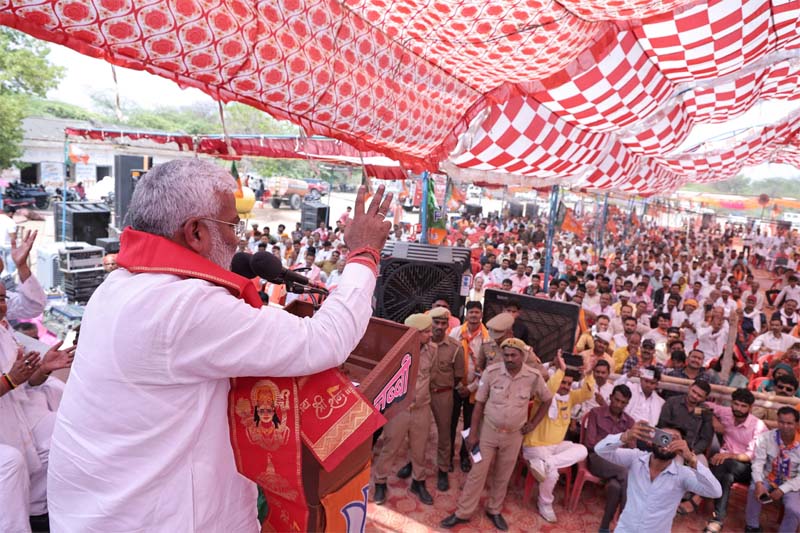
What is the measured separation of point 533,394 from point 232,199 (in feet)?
10.7

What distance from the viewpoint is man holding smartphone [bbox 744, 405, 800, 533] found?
380cm

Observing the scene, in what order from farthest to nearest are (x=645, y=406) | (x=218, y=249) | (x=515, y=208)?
1. (x=515, y=208)
2. (x=645, y=406)
3. (x=218, y=249)

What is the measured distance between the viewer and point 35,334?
15.0ft

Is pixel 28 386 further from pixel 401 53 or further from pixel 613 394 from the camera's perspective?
pixel 613 394

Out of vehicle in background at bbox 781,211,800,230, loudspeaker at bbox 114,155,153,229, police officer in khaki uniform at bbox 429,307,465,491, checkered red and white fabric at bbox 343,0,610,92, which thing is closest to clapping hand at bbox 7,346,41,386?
checkered red and white fabric at bbox 343,0,610,92

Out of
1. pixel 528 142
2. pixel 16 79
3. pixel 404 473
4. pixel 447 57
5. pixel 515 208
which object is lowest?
pixel 404 473

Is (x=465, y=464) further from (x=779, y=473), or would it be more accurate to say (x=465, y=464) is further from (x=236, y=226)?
(x=236, y=226)

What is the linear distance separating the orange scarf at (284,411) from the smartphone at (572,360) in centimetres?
361

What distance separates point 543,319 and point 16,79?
22296 millimetres

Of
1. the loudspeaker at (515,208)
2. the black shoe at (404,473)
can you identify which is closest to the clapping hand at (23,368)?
the black shoe at (404,473)

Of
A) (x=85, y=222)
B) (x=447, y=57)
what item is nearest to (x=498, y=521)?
(x=447, y=57)

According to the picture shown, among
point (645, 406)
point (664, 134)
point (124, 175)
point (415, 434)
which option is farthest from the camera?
point (124, 175)

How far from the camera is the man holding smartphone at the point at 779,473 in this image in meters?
3.80

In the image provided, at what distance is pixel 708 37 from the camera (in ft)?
10.7
